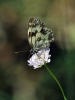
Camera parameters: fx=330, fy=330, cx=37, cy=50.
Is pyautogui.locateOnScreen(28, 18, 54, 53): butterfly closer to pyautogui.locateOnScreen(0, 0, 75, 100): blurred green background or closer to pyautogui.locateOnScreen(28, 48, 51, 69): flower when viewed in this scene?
pyautogui.locateOnScreen(28, 48, 51, 69): flower

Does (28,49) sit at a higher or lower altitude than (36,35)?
lower

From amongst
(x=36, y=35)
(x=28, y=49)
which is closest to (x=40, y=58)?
(x=36, y=35)

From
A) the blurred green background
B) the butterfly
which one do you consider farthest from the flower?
the blurred green background

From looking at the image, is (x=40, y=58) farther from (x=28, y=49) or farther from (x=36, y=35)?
(x=28, y=49)

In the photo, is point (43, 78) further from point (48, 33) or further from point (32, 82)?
point (48, 33)

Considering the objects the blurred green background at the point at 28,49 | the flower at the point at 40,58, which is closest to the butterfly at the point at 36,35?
the flower at the point at 40,58
